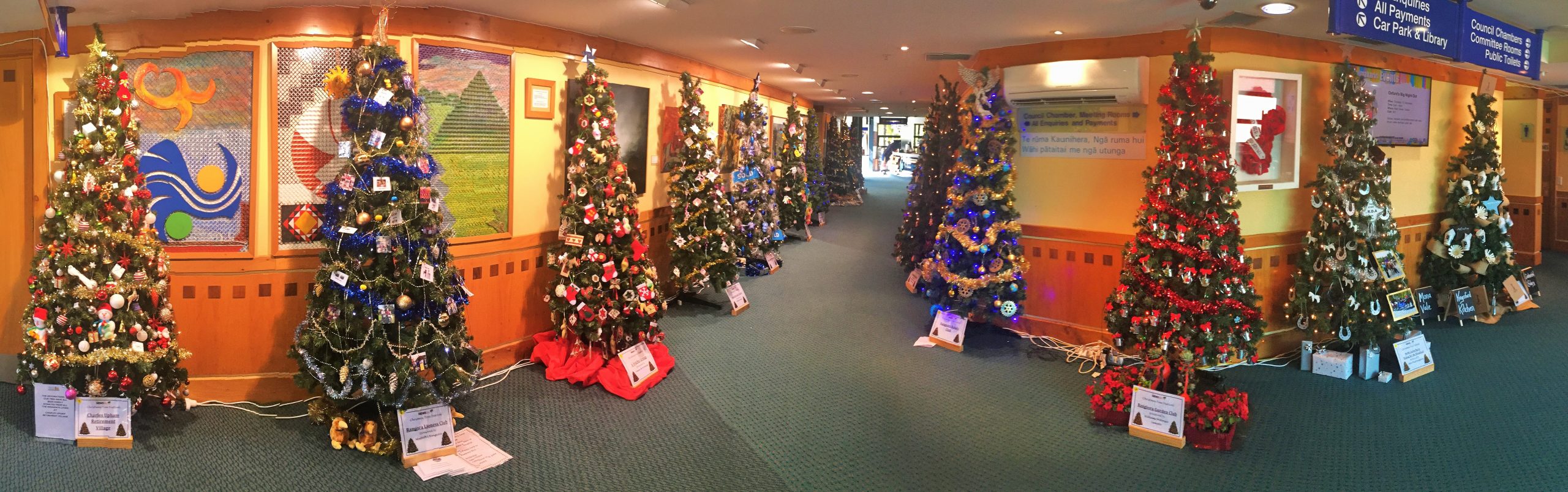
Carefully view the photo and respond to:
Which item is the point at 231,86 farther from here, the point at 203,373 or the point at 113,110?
the point at 203,373

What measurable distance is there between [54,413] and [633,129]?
4.00 metres

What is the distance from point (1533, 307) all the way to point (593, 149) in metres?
8.81

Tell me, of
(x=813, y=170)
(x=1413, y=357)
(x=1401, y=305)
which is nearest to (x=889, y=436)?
(x=1413, y=357)

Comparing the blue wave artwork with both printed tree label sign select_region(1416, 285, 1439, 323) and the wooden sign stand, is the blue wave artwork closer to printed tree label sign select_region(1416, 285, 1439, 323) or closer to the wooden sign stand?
the wooden sign stand

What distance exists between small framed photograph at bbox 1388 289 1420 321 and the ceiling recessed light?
233 cm

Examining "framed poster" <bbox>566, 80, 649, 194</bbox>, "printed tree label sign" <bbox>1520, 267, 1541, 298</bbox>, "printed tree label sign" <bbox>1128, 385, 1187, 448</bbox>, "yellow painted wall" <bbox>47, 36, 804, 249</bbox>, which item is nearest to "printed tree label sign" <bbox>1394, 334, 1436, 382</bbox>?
"printed tree label sign" <bbox>1128, 385, 1187, 448</bbox>

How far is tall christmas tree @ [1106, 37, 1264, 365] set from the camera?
4660 millimetres

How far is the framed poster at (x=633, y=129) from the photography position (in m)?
6.33

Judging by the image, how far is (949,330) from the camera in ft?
20.4

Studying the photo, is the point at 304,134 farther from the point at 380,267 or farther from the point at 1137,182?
the point at 1137,182

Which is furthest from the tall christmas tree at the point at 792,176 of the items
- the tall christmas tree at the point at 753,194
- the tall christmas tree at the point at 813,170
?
the tall christmas tree at the point at 753,194

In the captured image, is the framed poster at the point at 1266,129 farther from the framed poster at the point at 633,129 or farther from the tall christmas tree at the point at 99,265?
the tall christmas tree at the point at 99,265

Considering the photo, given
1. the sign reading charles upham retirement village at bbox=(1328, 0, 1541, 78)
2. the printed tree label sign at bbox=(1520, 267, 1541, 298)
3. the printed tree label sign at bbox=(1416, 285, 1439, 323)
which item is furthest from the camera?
the printed tree label sign at bbox=(1520, 267, 1541, 298)

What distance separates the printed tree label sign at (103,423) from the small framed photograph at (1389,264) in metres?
7.78
